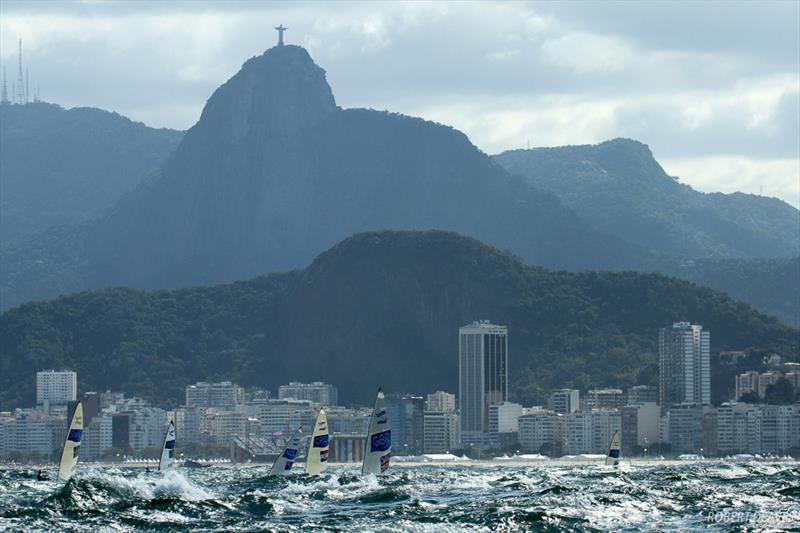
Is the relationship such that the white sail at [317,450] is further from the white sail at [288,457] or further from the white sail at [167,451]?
the white sail at [167,451]

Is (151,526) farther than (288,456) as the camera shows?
No

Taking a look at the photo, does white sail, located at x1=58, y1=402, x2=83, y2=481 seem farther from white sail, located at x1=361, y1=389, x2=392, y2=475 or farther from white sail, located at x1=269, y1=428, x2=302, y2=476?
white sail, located at x1=361, y1=389, x2=392, y2=475

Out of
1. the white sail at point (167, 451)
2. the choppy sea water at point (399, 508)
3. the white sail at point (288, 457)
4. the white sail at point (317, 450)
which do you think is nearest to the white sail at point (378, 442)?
the choppy sea water at point (399, 508)

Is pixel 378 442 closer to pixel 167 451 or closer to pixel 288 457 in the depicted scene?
pixel 288 457

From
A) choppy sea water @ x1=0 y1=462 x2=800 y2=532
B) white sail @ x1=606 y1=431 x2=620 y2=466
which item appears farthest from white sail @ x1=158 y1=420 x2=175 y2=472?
white sail @ x1=606 y1=431 x2=620 y2=466

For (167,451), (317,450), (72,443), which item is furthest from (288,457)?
(72,443)

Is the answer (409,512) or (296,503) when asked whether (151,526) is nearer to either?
(409,512)

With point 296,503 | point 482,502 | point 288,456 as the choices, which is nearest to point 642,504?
point 482,502

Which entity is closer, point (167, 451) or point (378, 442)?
point (378, 442)
